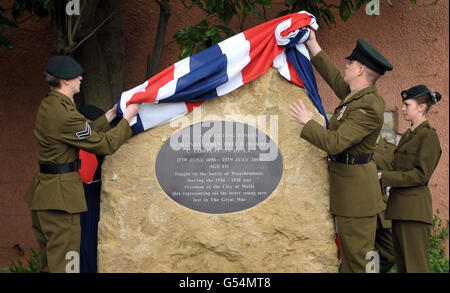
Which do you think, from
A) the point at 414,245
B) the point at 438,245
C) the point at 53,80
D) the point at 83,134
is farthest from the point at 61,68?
the point at 438,245

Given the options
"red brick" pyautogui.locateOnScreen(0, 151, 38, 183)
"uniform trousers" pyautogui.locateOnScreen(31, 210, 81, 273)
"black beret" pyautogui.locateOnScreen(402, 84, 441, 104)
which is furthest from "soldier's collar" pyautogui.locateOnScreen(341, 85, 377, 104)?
"red brick" pyautogui.locateOnScreen(0, 151, 38, 183)

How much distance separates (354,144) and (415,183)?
57 cm

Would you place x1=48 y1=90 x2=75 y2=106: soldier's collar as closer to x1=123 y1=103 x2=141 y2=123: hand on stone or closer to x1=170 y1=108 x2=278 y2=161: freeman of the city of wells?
x1=123 y1=103 x2=141 y2=123: hand on stone

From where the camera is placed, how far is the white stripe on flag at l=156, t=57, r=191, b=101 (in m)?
3.09

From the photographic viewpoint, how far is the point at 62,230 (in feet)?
9.90

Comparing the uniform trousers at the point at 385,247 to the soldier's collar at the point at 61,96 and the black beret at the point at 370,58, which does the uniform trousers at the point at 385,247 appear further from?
the soldier's collar at the point at 61,96

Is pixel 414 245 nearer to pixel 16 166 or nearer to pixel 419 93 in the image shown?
pixel 419 93

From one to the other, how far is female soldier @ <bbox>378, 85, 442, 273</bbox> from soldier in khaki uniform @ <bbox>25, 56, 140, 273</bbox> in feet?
5.92

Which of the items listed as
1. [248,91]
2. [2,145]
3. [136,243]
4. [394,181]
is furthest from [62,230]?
[394,181]

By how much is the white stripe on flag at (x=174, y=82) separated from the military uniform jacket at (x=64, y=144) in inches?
11.1

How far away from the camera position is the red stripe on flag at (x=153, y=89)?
309 centimetres

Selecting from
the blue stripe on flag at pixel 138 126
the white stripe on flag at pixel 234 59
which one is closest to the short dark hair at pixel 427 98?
the white stripe on flag at pixel 234 59

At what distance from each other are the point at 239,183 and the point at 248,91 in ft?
1.91

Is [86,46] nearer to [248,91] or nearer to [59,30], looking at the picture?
[59,30]
